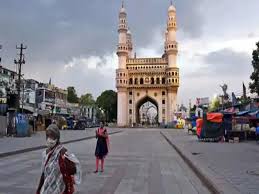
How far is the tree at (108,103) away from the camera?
131000 mm

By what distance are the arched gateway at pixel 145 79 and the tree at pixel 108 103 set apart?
15.6 metres

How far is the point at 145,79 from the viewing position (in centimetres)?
11544

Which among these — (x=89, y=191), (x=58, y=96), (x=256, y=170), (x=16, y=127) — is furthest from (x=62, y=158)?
(x=58, y=96)

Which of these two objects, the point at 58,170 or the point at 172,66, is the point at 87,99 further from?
the point at 58,170

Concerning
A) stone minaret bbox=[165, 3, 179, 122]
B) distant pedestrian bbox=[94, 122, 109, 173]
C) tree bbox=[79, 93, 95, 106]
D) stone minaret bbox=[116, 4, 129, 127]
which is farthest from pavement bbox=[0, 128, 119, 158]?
tree bbox=[79, 93, 95, 106]

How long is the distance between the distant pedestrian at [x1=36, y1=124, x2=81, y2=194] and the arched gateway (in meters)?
106

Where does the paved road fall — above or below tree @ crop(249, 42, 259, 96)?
below

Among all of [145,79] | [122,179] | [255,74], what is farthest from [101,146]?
[145,79]

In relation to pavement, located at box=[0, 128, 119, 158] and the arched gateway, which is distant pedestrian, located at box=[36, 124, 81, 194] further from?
the arched gateway

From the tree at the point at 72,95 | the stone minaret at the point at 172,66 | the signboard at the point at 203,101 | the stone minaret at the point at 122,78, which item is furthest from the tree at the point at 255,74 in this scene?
the tree at the point at 72,95

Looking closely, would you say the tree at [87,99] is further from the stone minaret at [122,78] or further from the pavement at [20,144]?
the pavement at [20,144]

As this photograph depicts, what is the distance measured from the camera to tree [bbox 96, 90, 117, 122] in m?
131

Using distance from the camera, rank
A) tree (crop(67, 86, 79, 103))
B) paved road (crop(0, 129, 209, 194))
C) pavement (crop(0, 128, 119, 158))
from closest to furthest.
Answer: paved road (crop(0, 129, 209, 194)), pavement (crop(0, 128, 119, 158)), tree (crop(67, 86, 79, 103))

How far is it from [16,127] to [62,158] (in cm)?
3045
